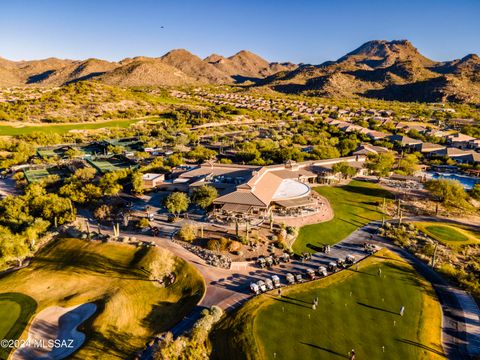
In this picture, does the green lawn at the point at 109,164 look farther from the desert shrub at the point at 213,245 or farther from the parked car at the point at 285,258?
the parked car at the point at 285,258

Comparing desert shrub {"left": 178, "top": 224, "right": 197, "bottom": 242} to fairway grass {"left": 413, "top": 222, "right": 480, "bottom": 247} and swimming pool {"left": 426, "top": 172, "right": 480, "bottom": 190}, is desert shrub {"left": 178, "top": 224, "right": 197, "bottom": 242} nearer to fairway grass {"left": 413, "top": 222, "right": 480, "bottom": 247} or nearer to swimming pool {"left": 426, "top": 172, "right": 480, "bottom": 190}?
fairway grass {"left": 413, "top": 222, "right": 480, "bottom": 247}

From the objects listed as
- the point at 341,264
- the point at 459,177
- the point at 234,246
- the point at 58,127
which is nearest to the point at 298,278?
the point at 341,264

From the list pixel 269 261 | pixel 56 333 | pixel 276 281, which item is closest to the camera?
pixel 56 333

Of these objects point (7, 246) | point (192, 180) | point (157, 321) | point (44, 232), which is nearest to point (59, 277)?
point (7, 246)

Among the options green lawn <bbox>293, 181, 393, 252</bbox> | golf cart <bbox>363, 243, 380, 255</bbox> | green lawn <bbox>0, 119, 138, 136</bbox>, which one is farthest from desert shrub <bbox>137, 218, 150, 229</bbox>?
green lawn <bbox>0, 119, 138, 136</bbox>

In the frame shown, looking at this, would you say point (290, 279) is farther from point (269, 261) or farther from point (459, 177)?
point (459, 177)
